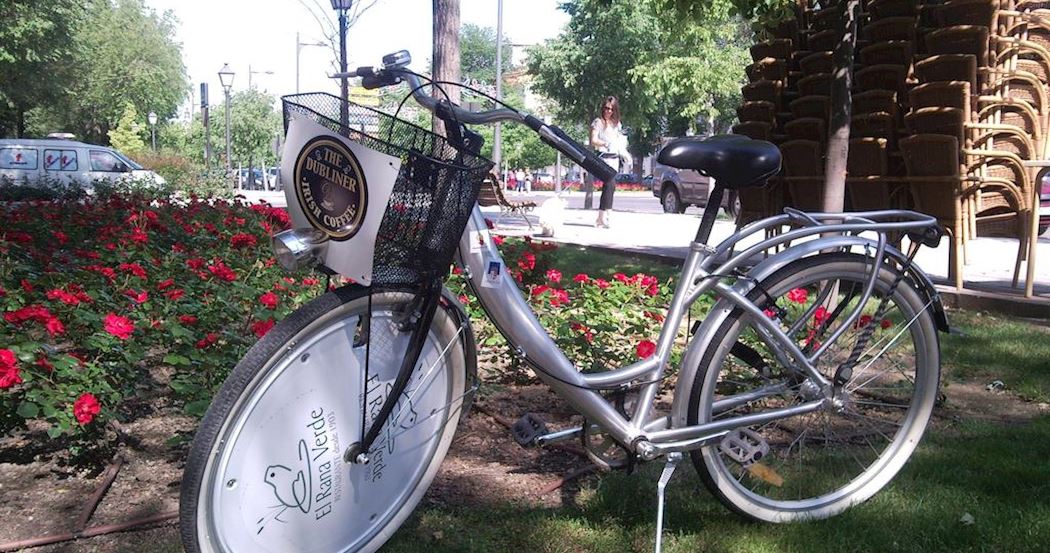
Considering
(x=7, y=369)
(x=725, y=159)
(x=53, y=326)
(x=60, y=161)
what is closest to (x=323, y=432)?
(x=7, y=369)

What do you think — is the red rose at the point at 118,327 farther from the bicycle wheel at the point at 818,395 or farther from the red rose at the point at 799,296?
the red rose at the point at 799,296

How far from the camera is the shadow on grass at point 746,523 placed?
262 centimetres

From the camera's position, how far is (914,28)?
643 cm

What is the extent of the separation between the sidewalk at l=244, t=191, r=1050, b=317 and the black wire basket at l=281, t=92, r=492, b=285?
3.32 metres

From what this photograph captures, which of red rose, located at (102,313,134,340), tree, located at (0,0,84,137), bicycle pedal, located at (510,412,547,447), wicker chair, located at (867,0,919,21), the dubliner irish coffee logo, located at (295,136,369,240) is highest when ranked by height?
tree, located at (0,0,84,137)

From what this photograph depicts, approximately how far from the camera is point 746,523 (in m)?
2.76

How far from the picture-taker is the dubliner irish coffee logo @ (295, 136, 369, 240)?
1946mm

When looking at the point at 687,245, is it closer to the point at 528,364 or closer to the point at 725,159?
the point at 725,159

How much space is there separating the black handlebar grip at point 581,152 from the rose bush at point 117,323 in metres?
1.38

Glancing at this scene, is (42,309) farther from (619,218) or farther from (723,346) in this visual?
(619,218)

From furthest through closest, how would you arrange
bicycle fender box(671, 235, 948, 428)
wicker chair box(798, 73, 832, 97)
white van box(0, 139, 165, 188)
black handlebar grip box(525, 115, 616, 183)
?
white van box(0, 139, 165, 188)
wicker chair box(798, 73, 832, 97)
bicycle fender box(671, 235, 948, 428)
black handlebar grip box(525, 115, 616, 183)

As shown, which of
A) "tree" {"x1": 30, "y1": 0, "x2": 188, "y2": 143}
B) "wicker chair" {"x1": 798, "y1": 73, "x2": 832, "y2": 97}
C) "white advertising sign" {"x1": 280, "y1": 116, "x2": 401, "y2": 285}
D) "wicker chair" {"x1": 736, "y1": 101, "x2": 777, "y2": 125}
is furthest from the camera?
"tree" {"x1": 30, "y1": 0, "x2": 188, "y2": 143}

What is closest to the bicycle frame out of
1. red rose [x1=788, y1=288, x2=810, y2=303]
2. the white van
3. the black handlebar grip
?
red rose [x1=788, y1=288, x2=810, y2=303]

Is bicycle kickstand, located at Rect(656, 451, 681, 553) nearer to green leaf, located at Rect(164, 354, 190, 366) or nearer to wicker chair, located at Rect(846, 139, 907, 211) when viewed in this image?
green leaf, located at Rect(164, 354, 190, 366)
